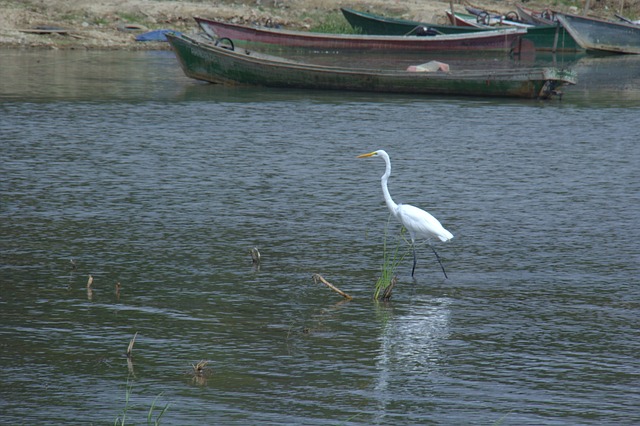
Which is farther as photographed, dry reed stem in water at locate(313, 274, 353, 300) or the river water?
dry reed stem in water at locate(313, 274, 353, 300)

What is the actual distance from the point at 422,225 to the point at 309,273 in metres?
1.29

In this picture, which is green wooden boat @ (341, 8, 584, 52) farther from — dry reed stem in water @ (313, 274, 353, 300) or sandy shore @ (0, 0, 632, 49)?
dry reed stem in water @ (313, 274, 353, 300)

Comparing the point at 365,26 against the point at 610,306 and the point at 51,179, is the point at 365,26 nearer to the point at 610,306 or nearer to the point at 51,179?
the point at 51,179

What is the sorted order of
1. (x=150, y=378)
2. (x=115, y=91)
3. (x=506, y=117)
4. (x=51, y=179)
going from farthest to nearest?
(x=115, y=91)
(x=506, y=117)
(x=51, y=179)
(x=150, y=378)

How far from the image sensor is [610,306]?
949cm

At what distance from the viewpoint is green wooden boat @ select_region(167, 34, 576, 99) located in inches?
959

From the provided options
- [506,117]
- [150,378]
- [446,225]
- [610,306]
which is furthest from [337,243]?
[506,117]

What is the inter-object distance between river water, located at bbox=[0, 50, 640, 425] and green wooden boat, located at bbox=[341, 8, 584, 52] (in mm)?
17049

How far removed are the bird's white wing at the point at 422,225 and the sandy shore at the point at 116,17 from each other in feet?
82.8

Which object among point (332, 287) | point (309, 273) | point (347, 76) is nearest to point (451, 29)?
point (347, 76)

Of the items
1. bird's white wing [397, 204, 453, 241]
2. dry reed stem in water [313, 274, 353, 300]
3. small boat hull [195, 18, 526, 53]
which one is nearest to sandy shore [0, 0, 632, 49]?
small boat hull [195, 18, 526, 53]

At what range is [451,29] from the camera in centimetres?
3725

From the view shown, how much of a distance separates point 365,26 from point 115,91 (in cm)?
1537

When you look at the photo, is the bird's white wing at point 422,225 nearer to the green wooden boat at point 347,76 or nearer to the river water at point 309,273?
the river water at point 309,273
